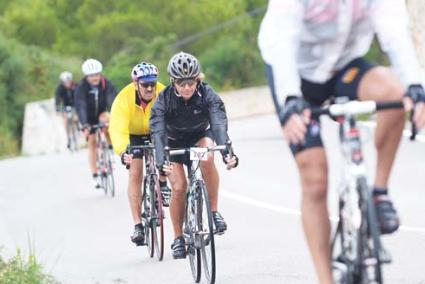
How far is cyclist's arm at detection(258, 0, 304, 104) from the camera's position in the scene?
6328mm

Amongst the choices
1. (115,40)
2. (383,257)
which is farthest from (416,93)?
(115,40)

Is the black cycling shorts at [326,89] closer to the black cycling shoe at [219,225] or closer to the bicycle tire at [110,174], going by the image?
the black cycling shoe at [219,225]

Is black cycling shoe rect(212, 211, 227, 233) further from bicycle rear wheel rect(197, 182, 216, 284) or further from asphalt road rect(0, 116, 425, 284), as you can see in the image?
asphalt road rect(0, 116, 425, 284)

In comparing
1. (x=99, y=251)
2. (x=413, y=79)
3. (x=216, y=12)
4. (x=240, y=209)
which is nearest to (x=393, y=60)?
(x=413, y=79)

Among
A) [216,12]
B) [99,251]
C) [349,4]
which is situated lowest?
[99,251]

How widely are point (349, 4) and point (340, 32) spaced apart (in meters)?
0.14

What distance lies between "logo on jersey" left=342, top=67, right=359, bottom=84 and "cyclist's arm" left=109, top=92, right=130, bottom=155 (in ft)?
19.8

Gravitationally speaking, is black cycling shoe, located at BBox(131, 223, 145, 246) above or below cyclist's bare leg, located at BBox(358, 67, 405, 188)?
below

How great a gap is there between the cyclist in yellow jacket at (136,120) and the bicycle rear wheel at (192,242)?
5.49 ft

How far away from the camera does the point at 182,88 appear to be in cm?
1074

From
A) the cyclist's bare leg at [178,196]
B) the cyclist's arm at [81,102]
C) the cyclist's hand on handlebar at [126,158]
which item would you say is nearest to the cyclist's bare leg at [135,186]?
the cyclist's hand on handlebar at [126,158]

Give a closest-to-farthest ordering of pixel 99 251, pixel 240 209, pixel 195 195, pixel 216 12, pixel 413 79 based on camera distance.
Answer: pixel 413 79 < pixel 195 195 < pixel 99 251 < pixel 240 209 < pixel 216 12

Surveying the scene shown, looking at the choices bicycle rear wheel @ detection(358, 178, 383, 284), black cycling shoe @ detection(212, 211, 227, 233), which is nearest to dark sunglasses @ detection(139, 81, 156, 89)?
black cycling shoe @ detection(212, 211, 227, 233)

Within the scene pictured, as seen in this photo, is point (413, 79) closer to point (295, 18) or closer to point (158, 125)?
point (295, 18)
